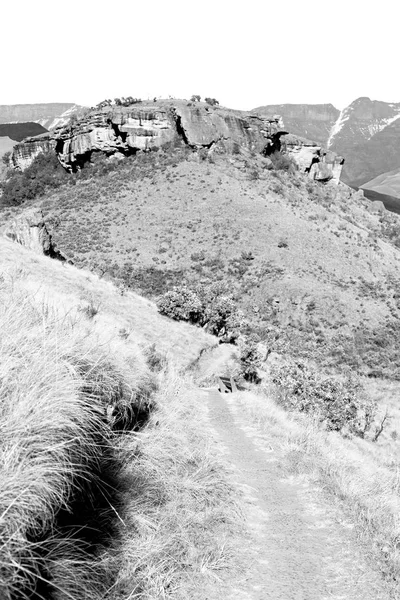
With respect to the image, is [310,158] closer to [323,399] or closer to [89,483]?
[323,399]

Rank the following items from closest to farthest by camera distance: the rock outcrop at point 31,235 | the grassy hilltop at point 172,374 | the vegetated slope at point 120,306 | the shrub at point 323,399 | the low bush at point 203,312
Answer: the grassy hilltop at point 172,374, the vegetated slope at point 120,306, the shrub at point 323,399, the rock outcrop at point 31,235, the low bush at point 203,312

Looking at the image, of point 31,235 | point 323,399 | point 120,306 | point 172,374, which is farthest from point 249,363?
point 31,235

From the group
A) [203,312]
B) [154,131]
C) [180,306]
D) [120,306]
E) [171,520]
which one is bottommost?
[203,312]

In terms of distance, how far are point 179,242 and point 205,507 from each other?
4638cm

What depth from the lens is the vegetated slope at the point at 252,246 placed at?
37500mm

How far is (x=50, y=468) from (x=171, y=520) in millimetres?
1548

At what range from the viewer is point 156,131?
2574 inches

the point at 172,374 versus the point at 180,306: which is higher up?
the point at 172,374

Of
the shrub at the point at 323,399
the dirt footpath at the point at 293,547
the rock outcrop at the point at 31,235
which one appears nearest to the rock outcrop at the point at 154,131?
the rock outcrop at the point at 31,235

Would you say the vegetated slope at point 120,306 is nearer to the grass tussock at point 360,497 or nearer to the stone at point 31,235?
the stone at point 31,235

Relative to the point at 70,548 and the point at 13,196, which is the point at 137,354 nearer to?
the point at 70,548

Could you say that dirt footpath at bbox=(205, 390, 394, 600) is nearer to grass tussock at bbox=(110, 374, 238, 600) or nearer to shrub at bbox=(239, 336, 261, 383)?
grass tussock at bbox=(110, 374, 238, 600)

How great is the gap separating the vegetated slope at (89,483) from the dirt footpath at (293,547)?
28 cm

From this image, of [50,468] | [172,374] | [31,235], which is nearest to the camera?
[50,468]
